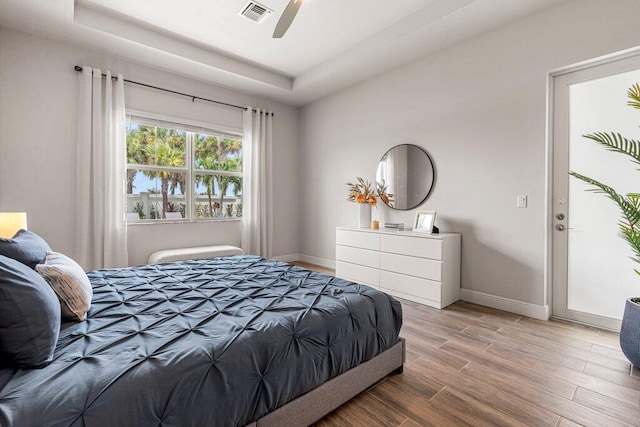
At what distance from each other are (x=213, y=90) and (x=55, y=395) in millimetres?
4373

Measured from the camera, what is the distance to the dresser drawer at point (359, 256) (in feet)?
12.2

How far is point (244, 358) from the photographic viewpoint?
1.22 m

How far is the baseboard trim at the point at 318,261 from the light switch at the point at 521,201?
2734 mm

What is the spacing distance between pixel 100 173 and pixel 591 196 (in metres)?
4.97

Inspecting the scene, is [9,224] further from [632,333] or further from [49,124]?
[632,333]

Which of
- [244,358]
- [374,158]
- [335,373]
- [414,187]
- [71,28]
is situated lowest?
[335,373]

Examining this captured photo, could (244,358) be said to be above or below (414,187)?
below

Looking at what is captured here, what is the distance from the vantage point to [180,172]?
4.33 m

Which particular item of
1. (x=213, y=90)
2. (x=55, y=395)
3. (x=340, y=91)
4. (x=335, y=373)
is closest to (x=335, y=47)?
(x=340, y=91)

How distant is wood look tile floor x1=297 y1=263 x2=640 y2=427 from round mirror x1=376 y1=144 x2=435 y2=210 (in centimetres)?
168

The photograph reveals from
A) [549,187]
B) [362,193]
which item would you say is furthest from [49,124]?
[549,187]

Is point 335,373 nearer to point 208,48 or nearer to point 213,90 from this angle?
point 208,48

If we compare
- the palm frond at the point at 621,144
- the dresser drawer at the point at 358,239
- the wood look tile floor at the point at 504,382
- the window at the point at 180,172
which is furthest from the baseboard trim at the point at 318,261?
the palm frond at the point at 621,144

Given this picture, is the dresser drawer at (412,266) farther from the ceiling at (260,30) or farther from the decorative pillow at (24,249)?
the decorative pillow at (24,249)
